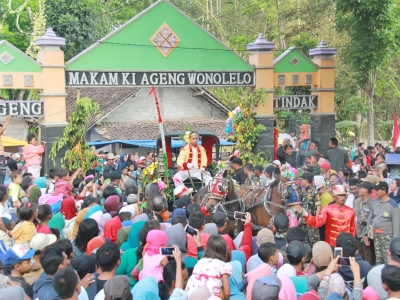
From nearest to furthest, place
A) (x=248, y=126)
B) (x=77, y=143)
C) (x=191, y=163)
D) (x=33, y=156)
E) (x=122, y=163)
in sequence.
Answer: (x=191, y=163), (x=33, y=156), (x=77, y=143), (x=122, y=163), (x=248, y=126)

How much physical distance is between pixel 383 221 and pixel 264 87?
1081 cm

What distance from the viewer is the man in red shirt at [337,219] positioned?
11039 mm

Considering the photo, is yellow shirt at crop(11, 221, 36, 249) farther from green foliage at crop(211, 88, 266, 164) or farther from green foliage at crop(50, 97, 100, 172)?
green foliage at crop(211, 88, 266, 164)

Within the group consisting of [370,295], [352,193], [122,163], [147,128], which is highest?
[147,128]

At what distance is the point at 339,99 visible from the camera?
1330 inches

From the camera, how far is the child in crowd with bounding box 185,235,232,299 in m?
7.48

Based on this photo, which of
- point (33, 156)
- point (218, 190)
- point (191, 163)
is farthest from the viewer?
point (33, 156)

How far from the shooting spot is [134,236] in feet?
31.0

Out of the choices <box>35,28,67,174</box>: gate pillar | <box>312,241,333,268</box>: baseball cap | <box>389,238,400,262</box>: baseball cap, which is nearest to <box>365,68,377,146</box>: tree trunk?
<box>35,28,67,174</box>: gate pillar

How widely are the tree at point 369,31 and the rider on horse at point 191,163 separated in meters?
8.73

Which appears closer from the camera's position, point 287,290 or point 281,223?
point 287,290

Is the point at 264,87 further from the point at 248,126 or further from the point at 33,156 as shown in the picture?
the point at 33,156

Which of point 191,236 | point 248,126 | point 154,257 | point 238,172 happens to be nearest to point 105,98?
point 248,126

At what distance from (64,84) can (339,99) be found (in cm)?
1755
